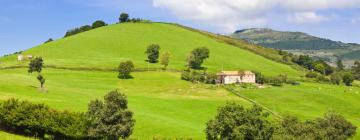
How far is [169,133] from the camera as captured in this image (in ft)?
301

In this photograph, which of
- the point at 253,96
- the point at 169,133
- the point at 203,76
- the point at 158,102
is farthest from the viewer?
the point at 203,76

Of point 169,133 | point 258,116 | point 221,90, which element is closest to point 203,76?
point 221,90

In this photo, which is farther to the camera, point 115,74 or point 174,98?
point 115,74

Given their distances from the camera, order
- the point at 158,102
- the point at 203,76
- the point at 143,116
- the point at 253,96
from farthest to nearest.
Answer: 1. the point at 203,76
2. the point at 253,96
3. the point at 158,102
4. the point at 143,116

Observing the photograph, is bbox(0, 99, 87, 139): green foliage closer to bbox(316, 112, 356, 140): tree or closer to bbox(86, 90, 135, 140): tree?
bbox(86, 90, 135, 140): tree

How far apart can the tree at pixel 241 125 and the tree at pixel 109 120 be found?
48.8ft

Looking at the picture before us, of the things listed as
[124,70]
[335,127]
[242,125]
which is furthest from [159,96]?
[242,125]

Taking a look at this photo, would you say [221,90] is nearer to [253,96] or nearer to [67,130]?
[253,96]

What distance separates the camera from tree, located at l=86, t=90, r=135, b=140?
242 feet

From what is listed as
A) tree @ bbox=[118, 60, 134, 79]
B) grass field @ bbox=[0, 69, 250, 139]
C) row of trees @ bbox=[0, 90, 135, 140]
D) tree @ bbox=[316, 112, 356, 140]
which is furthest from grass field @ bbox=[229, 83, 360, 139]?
row of trees @ bbox=[0, 90, 135, 140]

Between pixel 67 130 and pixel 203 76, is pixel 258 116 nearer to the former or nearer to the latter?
pixel 67 130

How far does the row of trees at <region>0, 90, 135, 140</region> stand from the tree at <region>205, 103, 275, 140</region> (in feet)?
49.8

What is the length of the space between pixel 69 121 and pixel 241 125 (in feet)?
88.6

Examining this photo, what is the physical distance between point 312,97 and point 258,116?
316 feet
